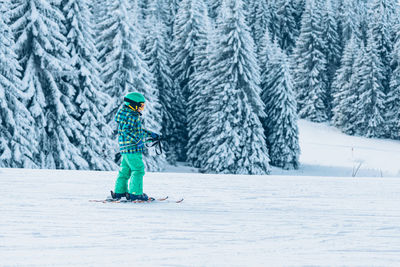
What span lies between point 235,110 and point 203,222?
2378 centimetres

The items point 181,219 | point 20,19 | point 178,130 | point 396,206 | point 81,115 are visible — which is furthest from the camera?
point 178,130

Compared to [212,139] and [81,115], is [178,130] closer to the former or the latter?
[212,139]

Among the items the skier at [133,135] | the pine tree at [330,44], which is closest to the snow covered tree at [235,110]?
the skier at [133,135]

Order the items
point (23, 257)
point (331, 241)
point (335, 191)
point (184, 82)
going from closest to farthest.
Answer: point (23, 257)
point (331, 241)
point (335, 191)
point (184, 82)

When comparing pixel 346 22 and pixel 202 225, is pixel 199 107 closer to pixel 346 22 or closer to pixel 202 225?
pixel 202 225

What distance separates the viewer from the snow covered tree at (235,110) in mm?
27594

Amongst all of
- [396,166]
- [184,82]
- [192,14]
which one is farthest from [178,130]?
[396,166]

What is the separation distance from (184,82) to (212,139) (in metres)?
10.0

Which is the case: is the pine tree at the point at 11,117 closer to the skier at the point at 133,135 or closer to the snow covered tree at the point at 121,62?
the snow covered tree at the point at 121,62

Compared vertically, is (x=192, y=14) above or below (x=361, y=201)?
above

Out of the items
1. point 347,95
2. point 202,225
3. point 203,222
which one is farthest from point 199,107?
point 202,225

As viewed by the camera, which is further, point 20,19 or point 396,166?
point 396,166

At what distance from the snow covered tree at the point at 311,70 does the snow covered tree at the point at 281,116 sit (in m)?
14.9

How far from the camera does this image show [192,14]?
36.8 m
